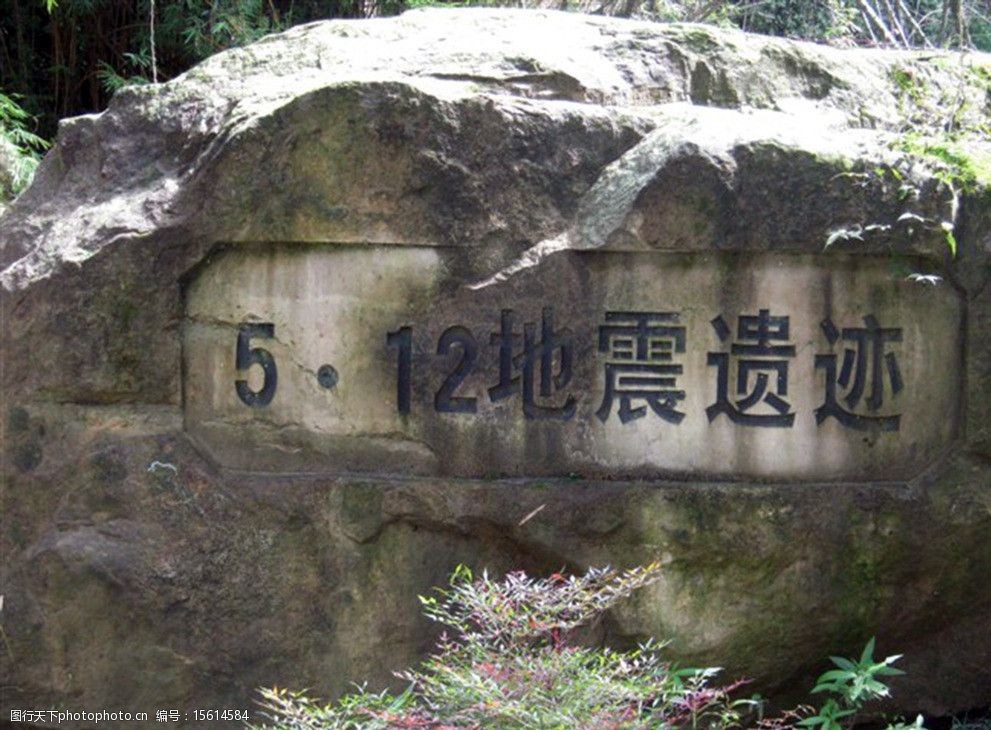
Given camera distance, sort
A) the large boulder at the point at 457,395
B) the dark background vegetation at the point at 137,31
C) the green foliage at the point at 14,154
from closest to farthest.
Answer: the large boulder at the point at 457,395 < the green foliage at the point at 14,154 < the dark background vegetation at the point at 137,31

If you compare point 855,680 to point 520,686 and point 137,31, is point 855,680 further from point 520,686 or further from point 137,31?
point 137,31

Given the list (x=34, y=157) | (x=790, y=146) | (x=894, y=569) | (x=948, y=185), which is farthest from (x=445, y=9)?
(x=34, y=157)

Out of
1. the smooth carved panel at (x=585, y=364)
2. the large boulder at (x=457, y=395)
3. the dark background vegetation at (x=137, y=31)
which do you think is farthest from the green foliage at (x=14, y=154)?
the smooth carved panel at (x=585, y=364)

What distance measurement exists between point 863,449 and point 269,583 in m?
1.60

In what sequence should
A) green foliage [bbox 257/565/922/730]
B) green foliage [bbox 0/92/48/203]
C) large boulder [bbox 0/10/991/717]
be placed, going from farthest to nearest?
green foliage [bbox 0/92/48/203]
large boulder [bbox 0/10/991/717]
green foliage [bbox 257/565/922/730]

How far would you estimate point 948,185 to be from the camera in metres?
3.26

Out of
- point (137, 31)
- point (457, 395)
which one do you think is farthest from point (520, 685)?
point (137, 31)

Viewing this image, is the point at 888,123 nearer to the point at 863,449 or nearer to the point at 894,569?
the point at 863,449

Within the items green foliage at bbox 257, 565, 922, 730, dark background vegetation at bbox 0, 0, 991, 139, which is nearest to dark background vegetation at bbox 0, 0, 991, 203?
dark background vegetation at bbox 0, 0, 991, 139

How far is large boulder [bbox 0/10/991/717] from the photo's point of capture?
3.26 metres

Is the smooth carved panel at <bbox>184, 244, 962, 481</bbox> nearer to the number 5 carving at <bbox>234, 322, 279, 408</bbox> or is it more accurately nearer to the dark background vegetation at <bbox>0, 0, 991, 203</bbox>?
the number 5 carving at <bbox>234, 322, 279, 408</bbox>

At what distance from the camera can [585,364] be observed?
3307 mm

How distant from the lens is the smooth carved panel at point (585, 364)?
10.8 ft

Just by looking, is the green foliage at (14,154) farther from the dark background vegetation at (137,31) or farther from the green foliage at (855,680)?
the green foliage at (855,680)
